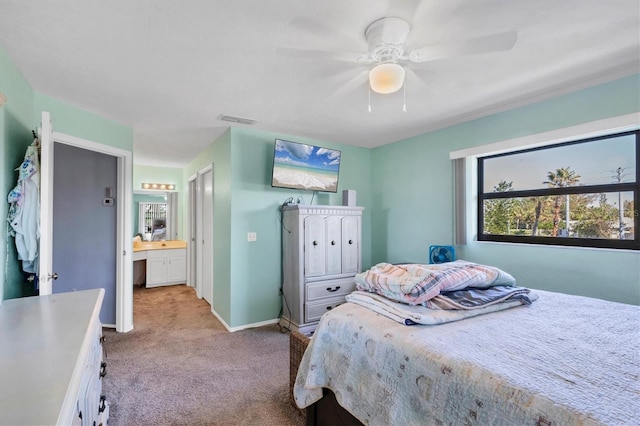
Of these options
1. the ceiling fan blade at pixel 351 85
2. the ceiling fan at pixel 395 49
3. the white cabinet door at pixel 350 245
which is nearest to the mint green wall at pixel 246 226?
the white cabinet door at pixel 350 245

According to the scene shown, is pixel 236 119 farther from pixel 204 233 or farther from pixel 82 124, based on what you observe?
pixel 204 233

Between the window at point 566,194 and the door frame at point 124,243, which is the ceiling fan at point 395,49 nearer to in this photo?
the window at point 566,194

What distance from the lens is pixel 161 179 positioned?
19.9 ft

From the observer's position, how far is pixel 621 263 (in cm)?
231

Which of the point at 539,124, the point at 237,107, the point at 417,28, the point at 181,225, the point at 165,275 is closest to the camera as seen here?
the point at 417,28

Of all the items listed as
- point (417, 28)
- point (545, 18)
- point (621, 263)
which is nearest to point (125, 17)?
point (417, 28)

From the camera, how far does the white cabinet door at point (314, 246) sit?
11.3 ft

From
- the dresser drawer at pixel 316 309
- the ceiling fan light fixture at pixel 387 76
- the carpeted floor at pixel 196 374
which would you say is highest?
the ceiling fan light fixture at pixel 387 76

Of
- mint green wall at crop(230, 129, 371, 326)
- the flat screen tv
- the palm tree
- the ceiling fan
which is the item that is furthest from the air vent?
the palm tree

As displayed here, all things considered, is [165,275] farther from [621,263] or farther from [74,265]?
[621,263]

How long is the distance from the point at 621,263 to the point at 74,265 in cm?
530

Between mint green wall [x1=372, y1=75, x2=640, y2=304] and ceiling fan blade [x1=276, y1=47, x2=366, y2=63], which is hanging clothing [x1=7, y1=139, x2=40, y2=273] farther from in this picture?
mint green wall [x1=372, y1=75, x2=640, y2=304]

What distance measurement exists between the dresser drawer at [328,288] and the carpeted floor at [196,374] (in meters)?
0.57

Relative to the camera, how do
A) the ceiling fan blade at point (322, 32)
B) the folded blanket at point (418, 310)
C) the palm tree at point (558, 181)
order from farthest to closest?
the palm tree at point (558, 181)
the ceiling fan blade at point (322, 32)
the folded blanket at point (418, 310)
